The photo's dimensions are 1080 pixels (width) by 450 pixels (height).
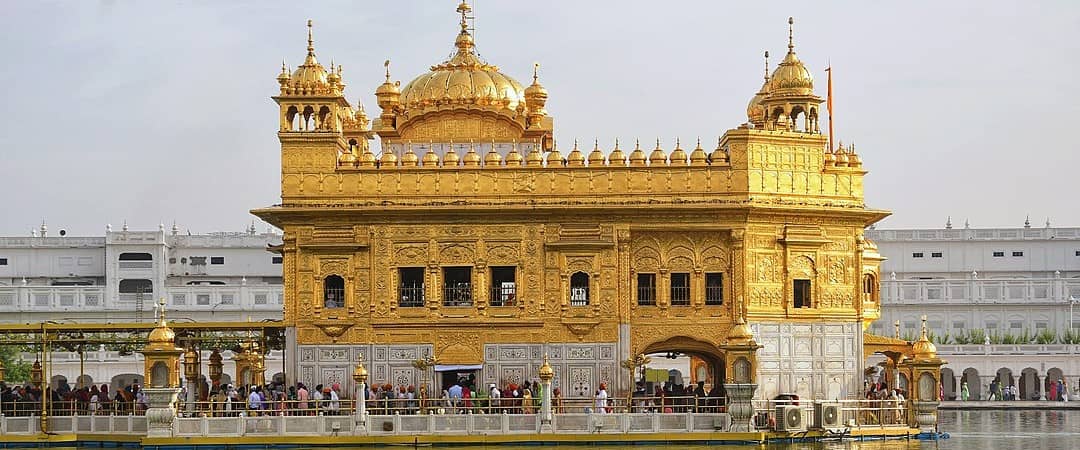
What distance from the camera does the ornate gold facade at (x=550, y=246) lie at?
37.3 metres

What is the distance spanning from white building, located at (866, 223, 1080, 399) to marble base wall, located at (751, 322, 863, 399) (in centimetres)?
3666

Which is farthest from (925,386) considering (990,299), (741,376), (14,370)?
(990,299)

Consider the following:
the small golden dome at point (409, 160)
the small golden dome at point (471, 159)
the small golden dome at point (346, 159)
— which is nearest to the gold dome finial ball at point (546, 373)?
the small golden dome at point (471, 159)

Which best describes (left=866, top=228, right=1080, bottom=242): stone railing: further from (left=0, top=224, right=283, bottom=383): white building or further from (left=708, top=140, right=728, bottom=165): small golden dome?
(left=708, top=140, right=728, bottom=165): small golden dome

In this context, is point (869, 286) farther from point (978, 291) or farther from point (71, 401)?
point (978, 291)

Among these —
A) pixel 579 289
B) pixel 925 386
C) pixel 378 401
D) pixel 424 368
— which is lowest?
pixel 378 401

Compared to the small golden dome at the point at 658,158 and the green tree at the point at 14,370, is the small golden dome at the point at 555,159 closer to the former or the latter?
the small golden dome at the point at 658,158

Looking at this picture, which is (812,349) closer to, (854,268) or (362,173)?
(854,268)

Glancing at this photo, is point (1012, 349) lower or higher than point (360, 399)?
higher

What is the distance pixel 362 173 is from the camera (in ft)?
124

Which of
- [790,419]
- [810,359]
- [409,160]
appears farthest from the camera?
[409,160]

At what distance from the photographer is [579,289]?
37625 millimetres

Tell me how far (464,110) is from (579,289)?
548cm

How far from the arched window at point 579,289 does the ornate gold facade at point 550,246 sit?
0.14ft
